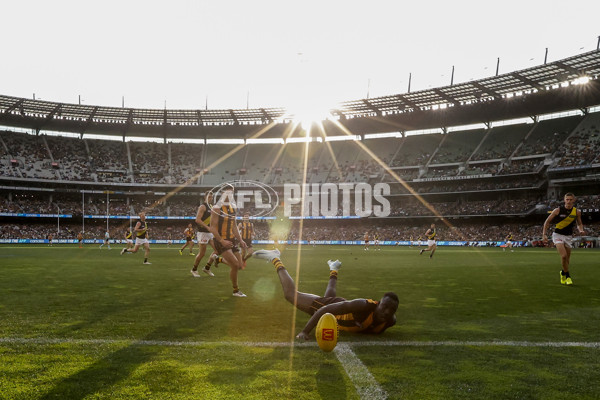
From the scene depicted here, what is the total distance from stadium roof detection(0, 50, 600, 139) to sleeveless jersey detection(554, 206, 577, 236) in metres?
43.7

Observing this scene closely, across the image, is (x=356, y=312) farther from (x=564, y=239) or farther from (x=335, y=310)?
(x=564, y=239)

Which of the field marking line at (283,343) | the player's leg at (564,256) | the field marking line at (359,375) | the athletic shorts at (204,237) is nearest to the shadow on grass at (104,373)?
the field marking line at (283,343)

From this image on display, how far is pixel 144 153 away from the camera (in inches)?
3125

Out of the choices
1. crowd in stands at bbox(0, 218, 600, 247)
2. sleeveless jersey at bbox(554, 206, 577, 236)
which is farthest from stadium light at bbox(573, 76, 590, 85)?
sleeveless jersey at bbox(554, 206, 577, 236)

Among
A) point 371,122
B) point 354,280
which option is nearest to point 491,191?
point 371,122

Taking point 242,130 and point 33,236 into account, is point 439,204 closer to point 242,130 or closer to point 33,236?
point 242,130

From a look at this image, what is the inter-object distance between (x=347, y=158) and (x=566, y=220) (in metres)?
64.1

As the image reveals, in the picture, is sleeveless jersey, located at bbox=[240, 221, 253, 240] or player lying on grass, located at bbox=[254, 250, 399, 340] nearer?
player lying on grass, located at bbox=[254, 250, 399, 340]

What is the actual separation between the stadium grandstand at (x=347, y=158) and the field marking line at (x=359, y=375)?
177 feet

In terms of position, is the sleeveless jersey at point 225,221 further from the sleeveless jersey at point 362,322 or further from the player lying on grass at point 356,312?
the sleeveless jersey at point 362,322

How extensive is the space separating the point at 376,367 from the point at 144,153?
81.3 m

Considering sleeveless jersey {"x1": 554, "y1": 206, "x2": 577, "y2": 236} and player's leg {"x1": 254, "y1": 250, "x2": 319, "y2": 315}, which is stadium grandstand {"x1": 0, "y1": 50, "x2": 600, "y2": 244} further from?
player's leg {"x1": 254, "y1": 250, "x2": 319, "y2": 315}

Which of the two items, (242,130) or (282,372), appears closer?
(282,372)

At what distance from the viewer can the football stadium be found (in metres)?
Answer: 4.41
